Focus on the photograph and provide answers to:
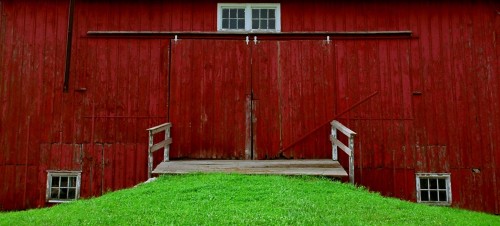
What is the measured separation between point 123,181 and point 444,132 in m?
8.07

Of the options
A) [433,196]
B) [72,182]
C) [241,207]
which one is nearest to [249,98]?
[241,207]

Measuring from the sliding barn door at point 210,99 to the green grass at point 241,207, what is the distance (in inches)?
91.2

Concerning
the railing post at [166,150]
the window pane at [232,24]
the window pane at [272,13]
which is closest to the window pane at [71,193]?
the railing post at [166,150]

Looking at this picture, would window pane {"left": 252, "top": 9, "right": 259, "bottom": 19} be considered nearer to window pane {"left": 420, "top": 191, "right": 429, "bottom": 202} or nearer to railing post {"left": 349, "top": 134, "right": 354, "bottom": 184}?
railing post {"left": 349, "top": 134, "right": 354, "bottom": 184}

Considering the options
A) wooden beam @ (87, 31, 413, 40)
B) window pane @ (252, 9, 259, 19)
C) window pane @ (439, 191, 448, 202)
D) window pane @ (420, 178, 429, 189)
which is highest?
window pane @ (252, 9, 259, 19)

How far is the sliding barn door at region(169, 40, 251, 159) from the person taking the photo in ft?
36.4

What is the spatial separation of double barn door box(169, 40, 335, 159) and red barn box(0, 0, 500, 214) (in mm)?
26

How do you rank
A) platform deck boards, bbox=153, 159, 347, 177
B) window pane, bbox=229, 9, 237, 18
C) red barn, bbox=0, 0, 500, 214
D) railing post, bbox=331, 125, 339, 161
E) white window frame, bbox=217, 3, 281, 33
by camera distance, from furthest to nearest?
window pane, bbox=229, 9, 237, 18
white window frame, bbox=217, 3, 281, 33
red barn, bbox=0, 0, 500, 214
railing post, bbox=331, 125, 339, 161
platform deck boards, bbox=153, 159, 347, 177

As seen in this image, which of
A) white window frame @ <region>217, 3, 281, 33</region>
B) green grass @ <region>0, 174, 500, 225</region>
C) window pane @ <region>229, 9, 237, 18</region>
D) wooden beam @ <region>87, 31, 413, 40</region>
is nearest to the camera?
green grass @ <region>0, 174, 500, 225</region>

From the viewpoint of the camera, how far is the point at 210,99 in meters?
11.2

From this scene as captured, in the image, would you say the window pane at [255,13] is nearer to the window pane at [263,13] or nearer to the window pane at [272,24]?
the window pane at [263,13]

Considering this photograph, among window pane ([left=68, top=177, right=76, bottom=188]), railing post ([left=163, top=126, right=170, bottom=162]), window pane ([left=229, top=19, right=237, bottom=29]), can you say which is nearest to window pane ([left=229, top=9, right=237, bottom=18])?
window pane ([left=229, top=19, right=237, bottom=29])

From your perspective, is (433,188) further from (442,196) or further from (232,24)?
(232,24)

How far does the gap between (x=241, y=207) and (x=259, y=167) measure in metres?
3.07
